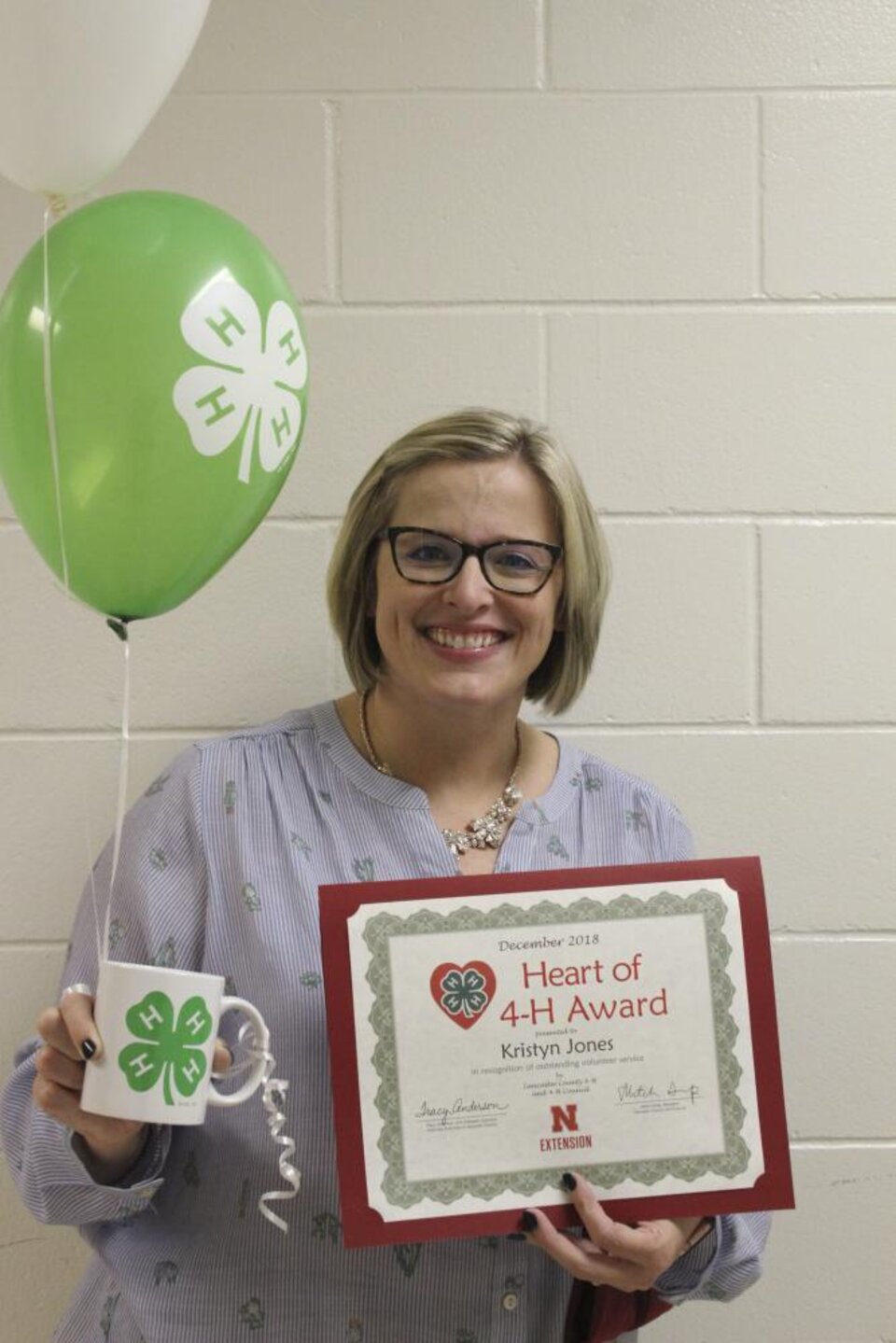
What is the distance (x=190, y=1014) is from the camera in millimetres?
1210

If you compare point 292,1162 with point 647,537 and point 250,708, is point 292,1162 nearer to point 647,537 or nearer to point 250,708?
point 250,708

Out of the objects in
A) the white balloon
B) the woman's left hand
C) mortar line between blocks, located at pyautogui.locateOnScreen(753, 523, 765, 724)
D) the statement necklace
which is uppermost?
the white balloon

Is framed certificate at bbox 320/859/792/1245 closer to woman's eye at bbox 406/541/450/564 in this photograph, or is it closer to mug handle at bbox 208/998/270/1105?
mug handle at bbox 208/998/270/1105

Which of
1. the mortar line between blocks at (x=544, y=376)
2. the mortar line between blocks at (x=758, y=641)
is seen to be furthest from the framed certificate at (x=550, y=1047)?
the mortar line between blocks at (x=544, y=376)

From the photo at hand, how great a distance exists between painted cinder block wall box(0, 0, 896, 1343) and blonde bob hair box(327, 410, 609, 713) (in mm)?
192

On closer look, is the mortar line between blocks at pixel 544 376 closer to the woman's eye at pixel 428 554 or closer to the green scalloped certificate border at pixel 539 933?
the woman's eye at pixel 428 554

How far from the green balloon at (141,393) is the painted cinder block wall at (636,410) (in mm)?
515

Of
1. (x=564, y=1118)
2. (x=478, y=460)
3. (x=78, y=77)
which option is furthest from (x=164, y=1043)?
(x=78, y=77)

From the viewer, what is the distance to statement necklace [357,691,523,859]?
1.56 meters

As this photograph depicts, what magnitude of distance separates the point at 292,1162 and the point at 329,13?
1.26 metres

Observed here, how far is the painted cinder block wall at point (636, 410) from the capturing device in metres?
1.80

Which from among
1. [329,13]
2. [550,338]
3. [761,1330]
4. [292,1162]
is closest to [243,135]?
[329,13]

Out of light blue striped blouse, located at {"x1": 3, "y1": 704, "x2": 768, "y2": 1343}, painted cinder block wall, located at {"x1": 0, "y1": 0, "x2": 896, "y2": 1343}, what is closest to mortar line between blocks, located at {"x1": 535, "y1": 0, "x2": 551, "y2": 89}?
painted cinder block wall, located at {"x1": 0, "y1": 0, "x2": 896, "y2": 1343}
